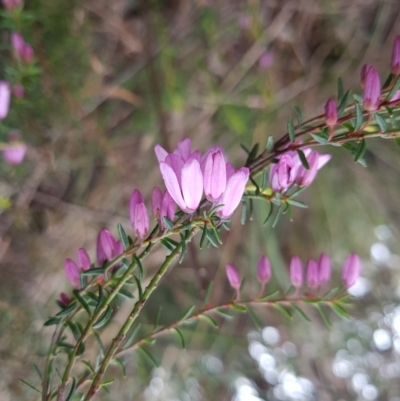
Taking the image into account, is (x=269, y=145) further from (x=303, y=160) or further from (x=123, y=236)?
(x=123, y=236)

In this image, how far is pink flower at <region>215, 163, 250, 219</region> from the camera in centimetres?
36

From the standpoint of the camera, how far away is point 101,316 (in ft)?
1.33

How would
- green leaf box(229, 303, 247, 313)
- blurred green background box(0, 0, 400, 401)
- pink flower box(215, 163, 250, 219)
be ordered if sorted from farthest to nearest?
1. blurred green background box(0, 0, 400, 401)
2. green leaf box(229, 303, 247, 313)
3. pink flower box(215, 163, 250, 219)

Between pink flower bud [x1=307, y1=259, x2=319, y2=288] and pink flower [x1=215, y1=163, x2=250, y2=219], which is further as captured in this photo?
pink flower bud [x1=307, y1=259, x2=319, y2=288]

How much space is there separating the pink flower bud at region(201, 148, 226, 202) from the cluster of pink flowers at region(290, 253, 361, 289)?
0.21m

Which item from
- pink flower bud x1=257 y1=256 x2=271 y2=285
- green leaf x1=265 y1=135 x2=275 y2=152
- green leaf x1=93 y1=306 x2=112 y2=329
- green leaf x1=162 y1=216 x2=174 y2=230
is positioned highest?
green leaf x1=265 y1=135 x2=275 y2=152

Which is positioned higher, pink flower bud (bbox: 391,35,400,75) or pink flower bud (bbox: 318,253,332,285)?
pink flower bud (bbox: 391,35,400,75)

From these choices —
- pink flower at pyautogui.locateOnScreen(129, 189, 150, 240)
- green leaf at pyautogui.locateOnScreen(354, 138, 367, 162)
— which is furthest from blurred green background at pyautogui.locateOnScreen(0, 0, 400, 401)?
green leaf at pyautogui.locateOnScreen(354, 138, 367, 162)

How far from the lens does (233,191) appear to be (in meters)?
0.37

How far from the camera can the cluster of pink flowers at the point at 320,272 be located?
528mm

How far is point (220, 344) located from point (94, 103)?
0.77m

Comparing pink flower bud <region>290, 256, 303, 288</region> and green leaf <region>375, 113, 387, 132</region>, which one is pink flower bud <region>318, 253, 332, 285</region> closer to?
pink flower bud <region>290, 256, 303, 288</region>

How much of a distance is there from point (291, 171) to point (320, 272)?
184mm

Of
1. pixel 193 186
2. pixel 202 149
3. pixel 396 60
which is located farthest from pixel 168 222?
pixel 202 149
